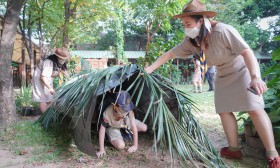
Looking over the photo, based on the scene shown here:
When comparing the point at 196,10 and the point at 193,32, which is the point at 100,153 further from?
the point at 196,10

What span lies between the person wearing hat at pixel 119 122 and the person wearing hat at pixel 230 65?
833 mm

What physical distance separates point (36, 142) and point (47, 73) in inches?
57.8

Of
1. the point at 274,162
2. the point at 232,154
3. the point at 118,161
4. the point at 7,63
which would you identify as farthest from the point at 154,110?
the point at 7,63

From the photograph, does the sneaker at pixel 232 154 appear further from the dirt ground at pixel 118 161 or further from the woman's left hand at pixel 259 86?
the woman's left hand at pixel 259 86

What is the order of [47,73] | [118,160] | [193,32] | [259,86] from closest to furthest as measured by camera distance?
[259,86]
[193,32]
[118,160]
[47,73]

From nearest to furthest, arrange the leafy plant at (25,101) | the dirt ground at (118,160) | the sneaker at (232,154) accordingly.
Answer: the dirt ground at (118,160) → the sneaker at (232,154) → the leafy plant at (25,101)

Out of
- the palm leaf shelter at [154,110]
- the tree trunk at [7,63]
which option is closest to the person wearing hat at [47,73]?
the tree trunk at [7,63]

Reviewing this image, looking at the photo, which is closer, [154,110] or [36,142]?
[154,110]

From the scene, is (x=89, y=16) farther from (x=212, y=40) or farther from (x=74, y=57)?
(x=212, y=40)

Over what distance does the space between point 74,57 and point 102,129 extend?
23.9 feet

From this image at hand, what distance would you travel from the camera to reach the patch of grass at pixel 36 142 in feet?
9.04

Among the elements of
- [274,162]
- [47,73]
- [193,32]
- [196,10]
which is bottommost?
[274,162]

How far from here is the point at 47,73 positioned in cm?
434

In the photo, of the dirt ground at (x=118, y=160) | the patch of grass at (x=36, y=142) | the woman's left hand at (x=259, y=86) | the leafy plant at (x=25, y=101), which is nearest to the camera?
the woman's left hand at (x=259, y=86)
